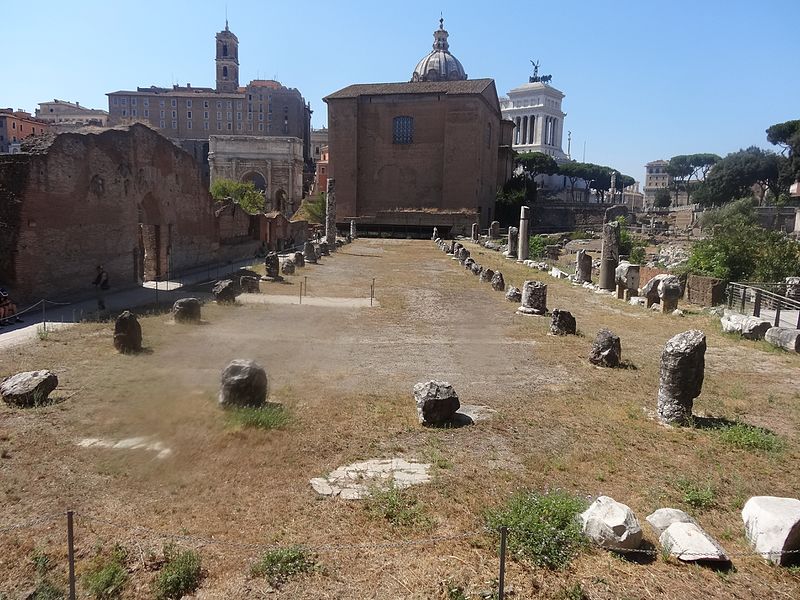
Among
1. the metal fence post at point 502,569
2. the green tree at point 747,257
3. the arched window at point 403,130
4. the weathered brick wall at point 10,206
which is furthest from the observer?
the arched window at point 403,130

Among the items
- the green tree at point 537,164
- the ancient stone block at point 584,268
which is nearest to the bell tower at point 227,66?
the green tree at point 537,164

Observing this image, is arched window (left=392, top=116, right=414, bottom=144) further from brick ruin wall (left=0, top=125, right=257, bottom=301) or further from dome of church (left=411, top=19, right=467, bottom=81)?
brick ruin wall (left=0, top=125, right=257, bottom=301)

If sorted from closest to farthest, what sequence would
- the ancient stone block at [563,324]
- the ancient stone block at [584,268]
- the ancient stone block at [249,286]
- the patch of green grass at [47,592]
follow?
the patch of green grass at [47,592] < the ancient stone block at [563,324] < the ancient stone block at [249,286] < the ancient stone block at [584,268]

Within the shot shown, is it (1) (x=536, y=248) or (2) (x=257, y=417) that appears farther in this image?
(1) (x=536, y=248)

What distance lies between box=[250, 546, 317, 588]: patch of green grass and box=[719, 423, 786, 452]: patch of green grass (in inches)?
198

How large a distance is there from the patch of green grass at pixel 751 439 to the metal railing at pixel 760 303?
7.76m

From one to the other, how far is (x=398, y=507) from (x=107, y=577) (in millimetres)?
2254

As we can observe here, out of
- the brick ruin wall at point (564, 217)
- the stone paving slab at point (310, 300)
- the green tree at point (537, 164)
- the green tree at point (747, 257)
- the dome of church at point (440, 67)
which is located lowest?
the stone paving slab at point (310, 300)

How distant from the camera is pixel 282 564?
441cm

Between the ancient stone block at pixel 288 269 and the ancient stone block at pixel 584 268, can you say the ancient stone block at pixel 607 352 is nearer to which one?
the ancient stone block at pixel 584 268

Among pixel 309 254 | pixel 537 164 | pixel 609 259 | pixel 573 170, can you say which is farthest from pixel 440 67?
pixel 609 259

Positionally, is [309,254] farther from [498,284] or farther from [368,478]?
[368,478]

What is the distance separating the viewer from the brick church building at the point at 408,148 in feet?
170

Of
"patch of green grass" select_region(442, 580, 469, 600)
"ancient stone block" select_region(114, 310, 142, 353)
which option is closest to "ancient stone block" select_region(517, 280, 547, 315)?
"ancient stone block" select_region(114, 310, 142, 353)
